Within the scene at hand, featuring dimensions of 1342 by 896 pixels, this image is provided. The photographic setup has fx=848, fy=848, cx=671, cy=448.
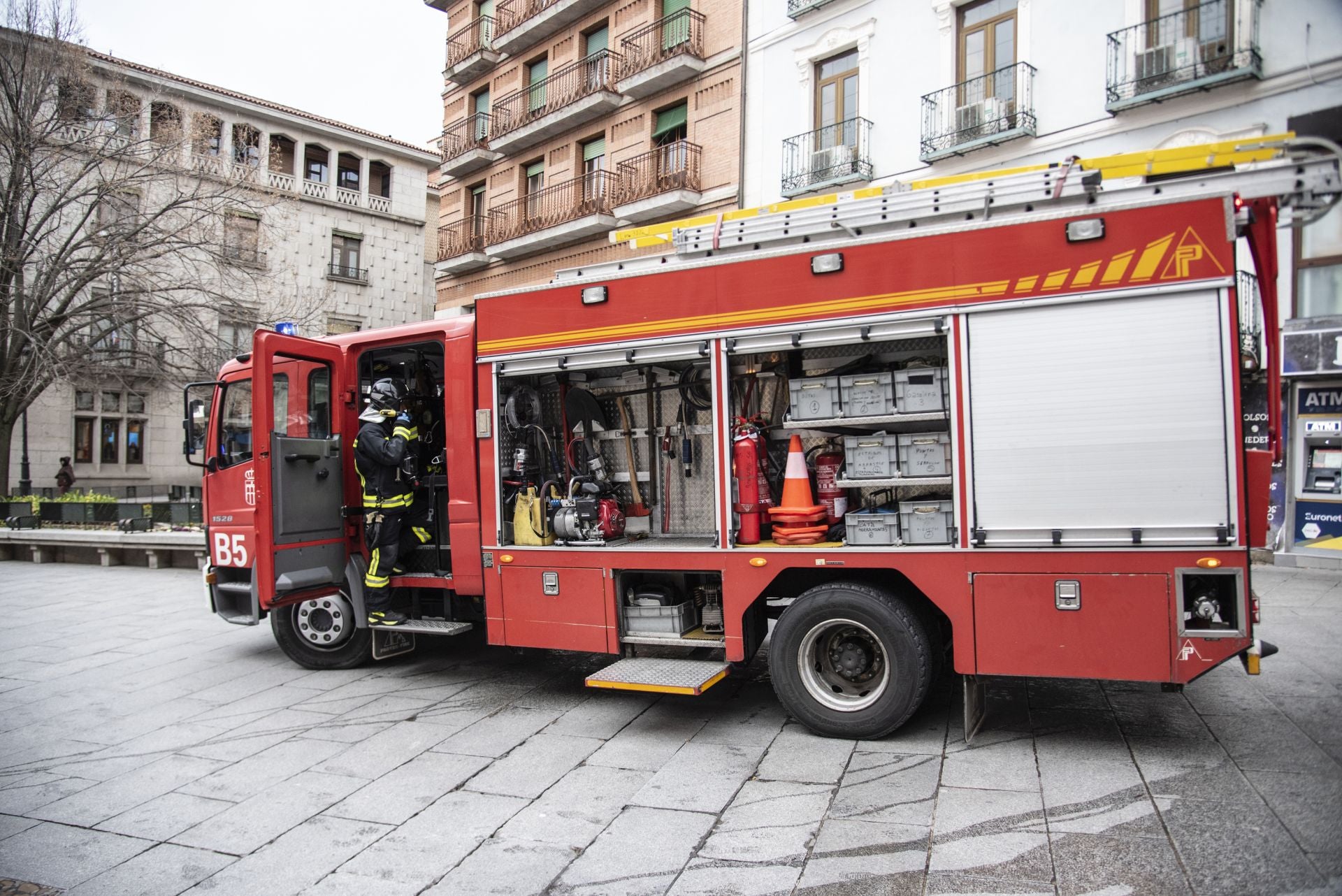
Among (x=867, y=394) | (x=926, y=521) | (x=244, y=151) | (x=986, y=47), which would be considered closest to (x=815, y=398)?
(x=867, y=394)

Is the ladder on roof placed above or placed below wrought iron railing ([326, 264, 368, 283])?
below

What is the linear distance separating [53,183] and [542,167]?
11.5 metres

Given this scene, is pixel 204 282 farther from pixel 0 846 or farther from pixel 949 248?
pixel 949 248

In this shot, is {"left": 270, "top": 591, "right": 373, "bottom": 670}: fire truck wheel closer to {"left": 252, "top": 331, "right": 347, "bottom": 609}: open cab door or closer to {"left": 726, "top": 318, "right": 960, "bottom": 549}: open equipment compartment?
{"left": 252, "top": 331, "right": 347, "bottom": 609}: open cab door

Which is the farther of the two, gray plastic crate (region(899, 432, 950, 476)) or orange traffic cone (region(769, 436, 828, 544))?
orange traffic cone (region(769, 436, 828, 544))

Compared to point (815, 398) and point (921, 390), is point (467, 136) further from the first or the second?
point (921, 390)

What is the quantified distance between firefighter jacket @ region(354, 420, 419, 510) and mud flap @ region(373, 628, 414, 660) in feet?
3.50

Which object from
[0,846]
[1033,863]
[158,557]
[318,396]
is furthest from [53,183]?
[1033,863]

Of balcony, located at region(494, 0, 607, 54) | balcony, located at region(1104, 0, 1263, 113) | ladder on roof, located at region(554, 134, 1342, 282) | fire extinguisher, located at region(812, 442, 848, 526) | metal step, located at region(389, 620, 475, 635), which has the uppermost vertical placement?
balcony, located at region(494, 0, 607, 54)

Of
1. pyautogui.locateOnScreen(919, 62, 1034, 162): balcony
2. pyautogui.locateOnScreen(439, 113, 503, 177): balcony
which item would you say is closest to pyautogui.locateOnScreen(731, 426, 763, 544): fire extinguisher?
pyautogui.locateOnScreen(919, 62, 1034, 162): balcony

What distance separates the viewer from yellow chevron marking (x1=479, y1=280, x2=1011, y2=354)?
4715 mm

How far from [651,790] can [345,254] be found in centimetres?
3396

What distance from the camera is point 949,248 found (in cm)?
477

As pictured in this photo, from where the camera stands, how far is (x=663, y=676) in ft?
17.5
